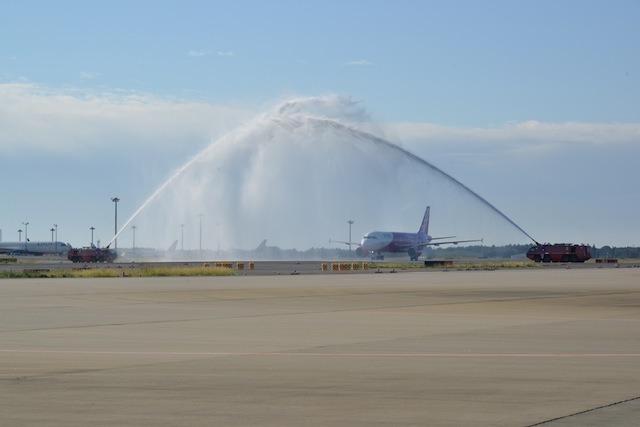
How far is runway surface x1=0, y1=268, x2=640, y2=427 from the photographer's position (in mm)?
12336

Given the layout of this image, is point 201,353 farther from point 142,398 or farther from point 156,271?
point 156,271

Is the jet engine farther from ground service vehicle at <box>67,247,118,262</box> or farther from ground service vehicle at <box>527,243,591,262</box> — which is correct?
ground service vehicle at <box>67,247,118,262</box>

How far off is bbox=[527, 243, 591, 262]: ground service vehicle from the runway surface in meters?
90.2

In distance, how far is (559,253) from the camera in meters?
124

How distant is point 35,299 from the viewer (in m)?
37.9

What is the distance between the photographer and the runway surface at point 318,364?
40.5 feet

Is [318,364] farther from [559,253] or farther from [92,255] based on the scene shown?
[559,253]

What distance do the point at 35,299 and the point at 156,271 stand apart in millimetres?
29571

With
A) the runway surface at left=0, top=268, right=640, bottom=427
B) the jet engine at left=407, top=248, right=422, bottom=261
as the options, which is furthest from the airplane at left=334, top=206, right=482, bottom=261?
the runway surface at left=0, top=268, right=640, bottom=427

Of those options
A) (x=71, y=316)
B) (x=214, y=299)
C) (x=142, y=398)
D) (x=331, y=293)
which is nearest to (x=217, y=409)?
(x=142, y=398)

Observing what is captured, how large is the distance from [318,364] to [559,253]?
11112cm

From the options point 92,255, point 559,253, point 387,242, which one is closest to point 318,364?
point 92,255

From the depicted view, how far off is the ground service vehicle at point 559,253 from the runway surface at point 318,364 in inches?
3551

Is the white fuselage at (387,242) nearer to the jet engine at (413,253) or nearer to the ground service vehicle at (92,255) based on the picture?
the jet engine at (413,253)
